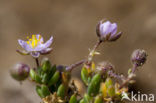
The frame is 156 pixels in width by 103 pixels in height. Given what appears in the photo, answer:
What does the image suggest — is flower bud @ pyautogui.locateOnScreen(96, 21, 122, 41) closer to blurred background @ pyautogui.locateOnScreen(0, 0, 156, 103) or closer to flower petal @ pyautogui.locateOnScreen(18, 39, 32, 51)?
flower petal @ pyautogui.locateOnScreen(18, 39, 32, 51)

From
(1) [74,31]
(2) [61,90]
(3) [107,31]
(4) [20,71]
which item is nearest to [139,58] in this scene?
(3) [107,31]

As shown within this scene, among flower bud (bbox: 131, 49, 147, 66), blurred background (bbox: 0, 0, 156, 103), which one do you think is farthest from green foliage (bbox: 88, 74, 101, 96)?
blurred background (bbox: 0, 0, 156, 103)

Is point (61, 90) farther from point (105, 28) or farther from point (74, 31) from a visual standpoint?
point (74, 31)

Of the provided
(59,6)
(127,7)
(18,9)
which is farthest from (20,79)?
(18,9)

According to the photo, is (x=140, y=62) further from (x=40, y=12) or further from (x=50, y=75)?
(x=40, y=12)

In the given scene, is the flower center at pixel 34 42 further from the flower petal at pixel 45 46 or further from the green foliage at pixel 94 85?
the green foliage at pixel 94 85

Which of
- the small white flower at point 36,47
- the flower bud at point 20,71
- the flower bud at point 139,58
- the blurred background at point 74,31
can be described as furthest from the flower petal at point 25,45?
the blurred background at point 74,31
